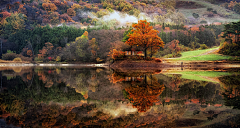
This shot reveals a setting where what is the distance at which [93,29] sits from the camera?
11819 centimetres

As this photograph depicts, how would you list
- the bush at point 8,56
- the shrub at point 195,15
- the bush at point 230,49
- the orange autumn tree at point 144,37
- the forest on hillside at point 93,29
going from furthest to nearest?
the shrub at point 195,15 → the bush at point 8,56 → the forest on hillside at point 93,29 → the bush at point 230,49 → the orange autumn tree at point 144,37

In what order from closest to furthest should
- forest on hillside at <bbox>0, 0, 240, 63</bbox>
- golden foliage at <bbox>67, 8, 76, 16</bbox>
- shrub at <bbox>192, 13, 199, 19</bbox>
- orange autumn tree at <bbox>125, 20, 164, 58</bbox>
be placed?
1. orange autumn tree at <bbox>125, 20, 164, 58</bbox>
2. forest on hillside at <bbox>0, 0, 240, 63</bbox>
3. golden foliage at <bbox>67, 8, 76, 16</bbox>
4. shrub at <bbox>192, 13, 199, 19</bbox>

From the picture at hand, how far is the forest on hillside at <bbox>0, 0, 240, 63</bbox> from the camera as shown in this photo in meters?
78.3

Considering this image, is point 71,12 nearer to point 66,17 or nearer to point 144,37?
point 66,17

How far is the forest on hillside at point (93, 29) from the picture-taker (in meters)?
78.3

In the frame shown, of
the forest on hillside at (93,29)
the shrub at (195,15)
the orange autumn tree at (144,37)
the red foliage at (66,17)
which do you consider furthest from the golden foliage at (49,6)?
the orange autumn tree at (144,37)

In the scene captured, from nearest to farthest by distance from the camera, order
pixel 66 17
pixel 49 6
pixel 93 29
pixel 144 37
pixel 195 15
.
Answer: pixel 144 37 → pixel 93 29 → pixel 66 17 → pixel 49 6 → pixel 195 15

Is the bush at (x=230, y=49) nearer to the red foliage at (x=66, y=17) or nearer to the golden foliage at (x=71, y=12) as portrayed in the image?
the red foliage at (x=66, y=17)

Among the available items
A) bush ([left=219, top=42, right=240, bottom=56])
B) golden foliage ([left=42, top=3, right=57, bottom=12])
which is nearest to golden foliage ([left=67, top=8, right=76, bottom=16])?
golden foliage ([left=42, top=3, right=57, bottom=12])

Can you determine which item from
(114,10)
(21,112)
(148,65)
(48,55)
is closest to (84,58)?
(48,55)

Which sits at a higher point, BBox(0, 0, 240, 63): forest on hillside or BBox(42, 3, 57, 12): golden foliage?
BBox(42, 3, 57, 12): golden foliage

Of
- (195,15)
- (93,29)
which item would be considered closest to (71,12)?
(93,29)

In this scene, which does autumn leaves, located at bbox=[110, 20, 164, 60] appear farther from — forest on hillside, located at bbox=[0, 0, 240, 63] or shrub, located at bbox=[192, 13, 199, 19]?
shrub, located at bbox=[192, 13, 199, 19]

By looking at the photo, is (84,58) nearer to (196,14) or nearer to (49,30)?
(49,30)
